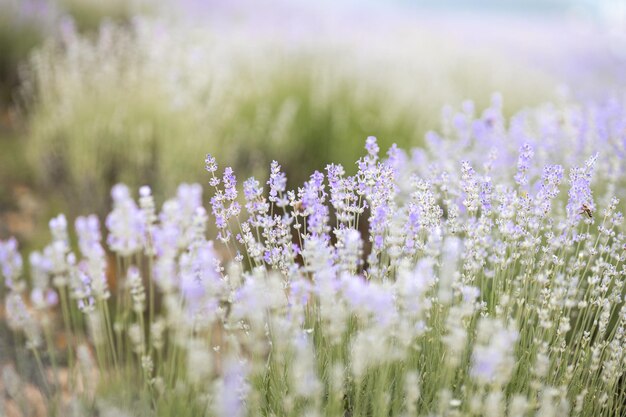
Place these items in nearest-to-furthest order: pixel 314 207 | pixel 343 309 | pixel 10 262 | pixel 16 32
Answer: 1. pixel 10 262
2. pixel 343 309
3. pixel 314 207
4. pixel 16 32

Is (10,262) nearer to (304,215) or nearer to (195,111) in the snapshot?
(304,215)

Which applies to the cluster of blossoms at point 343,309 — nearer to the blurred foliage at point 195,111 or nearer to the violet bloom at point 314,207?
the violet bloom at point 314,207

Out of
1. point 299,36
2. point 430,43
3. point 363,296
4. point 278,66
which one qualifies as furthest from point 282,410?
point 430,43

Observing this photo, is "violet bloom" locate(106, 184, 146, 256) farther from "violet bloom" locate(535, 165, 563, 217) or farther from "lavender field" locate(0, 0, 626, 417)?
"violet bloom" locate(535, 165, 563, 217)

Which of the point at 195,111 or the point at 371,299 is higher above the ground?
the point at 195,111

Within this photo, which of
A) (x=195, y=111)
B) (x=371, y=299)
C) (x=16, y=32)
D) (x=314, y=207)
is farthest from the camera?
(x=16, y=32)

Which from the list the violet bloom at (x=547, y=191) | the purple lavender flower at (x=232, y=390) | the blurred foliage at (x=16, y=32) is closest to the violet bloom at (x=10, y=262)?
the purple lavender flower at (x=232, y=390)

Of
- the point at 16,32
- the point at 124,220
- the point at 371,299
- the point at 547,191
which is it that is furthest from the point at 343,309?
the point at 16,32
